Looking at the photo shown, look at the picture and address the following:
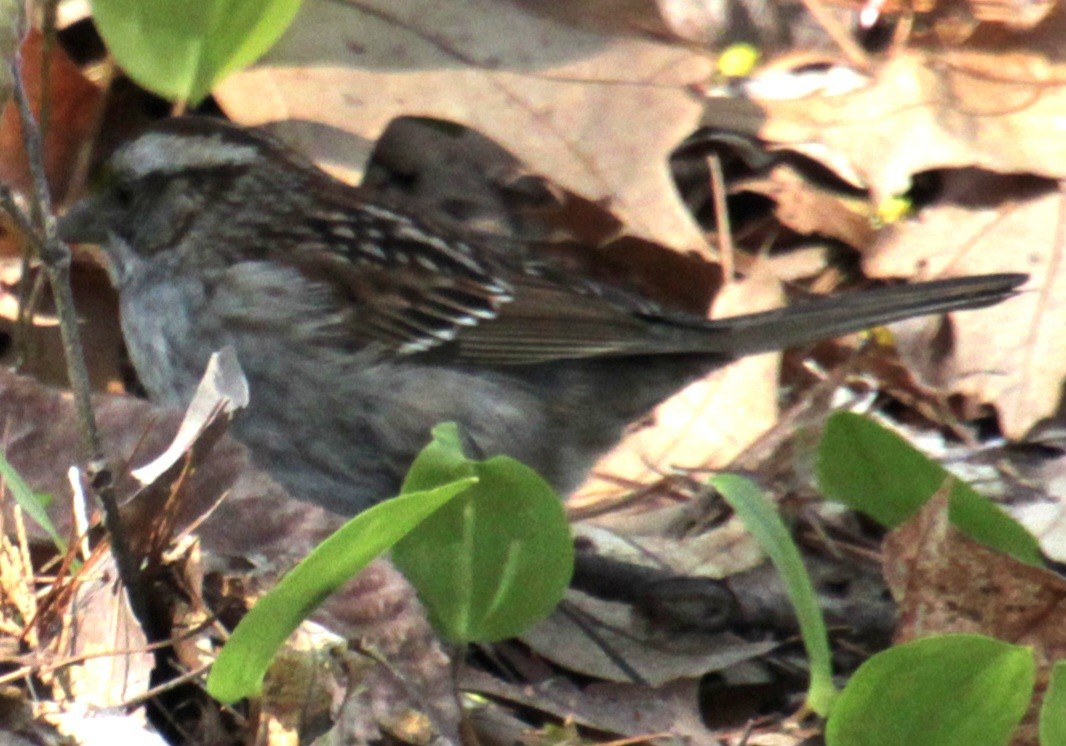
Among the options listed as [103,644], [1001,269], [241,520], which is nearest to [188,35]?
[241,520]

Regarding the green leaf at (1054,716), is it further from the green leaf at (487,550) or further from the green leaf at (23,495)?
the green leaf at (23,495)

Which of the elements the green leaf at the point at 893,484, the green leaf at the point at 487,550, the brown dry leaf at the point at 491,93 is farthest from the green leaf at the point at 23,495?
the brown dry leaf at the point at 491,93

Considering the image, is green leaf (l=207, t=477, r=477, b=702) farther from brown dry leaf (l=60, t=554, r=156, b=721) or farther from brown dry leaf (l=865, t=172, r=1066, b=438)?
brown dry leaf (l=865, t=172, r=1066, b=438)

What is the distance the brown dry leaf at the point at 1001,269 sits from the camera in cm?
412

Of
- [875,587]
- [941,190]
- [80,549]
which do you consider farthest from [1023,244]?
[80,549]

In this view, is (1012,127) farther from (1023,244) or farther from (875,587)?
(875,587)

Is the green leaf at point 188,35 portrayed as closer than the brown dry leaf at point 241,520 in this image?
No

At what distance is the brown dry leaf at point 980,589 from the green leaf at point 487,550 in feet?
1.94

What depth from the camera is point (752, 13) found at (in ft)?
16.5

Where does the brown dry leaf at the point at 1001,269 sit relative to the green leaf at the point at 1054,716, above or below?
below

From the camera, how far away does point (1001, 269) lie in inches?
171

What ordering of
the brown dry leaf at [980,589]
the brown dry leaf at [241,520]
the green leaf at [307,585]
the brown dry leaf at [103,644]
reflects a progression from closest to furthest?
the green leaf at [307,585] → the brown dry leaf at [103,644] → the brown dry leaf at [241,520] → the brown dry leaf at [980,589]

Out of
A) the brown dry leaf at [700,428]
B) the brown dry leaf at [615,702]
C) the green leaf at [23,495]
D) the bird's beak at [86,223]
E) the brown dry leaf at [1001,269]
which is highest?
the green leaf at [23,495]

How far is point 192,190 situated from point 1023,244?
1.98m
